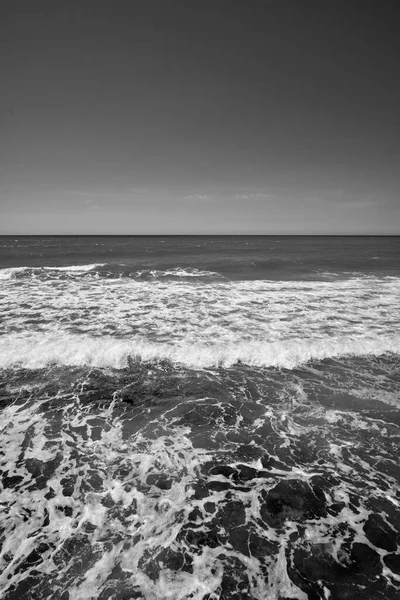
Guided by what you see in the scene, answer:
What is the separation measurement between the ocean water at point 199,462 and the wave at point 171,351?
56 mm

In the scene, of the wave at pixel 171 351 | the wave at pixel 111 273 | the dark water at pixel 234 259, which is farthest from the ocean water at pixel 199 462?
the dark water at pixel 234 259

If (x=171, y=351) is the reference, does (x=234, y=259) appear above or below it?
above

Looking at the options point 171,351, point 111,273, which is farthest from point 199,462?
point 111,273

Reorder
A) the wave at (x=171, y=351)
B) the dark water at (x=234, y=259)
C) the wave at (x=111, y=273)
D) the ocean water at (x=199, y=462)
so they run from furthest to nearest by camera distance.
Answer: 1. the dark water at (x=234, y=259)
2. the wave at (x=111, y=273)
3. the wave at (x=171, y=351)
4. the ocean water at (x=199, y=462)

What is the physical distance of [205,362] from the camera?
8.22 meters

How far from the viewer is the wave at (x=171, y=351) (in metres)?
8.10

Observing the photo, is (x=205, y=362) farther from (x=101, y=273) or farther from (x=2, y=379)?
(x=101, y=273)

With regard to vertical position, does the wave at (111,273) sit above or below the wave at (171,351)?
above

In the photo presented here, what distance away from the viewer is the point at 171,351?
8734 millimetres

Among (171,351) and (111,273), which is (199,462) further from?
(111,273)

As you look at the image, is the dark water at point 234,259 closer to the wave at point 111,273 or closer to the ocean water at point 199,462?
the wave at point 111,273

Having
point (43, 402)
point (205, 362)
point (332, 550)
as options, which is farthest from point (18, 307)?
point (332, 550)

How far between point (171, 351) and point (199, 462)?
4.25 metres

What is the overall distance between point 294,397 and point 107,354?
18.1ft
